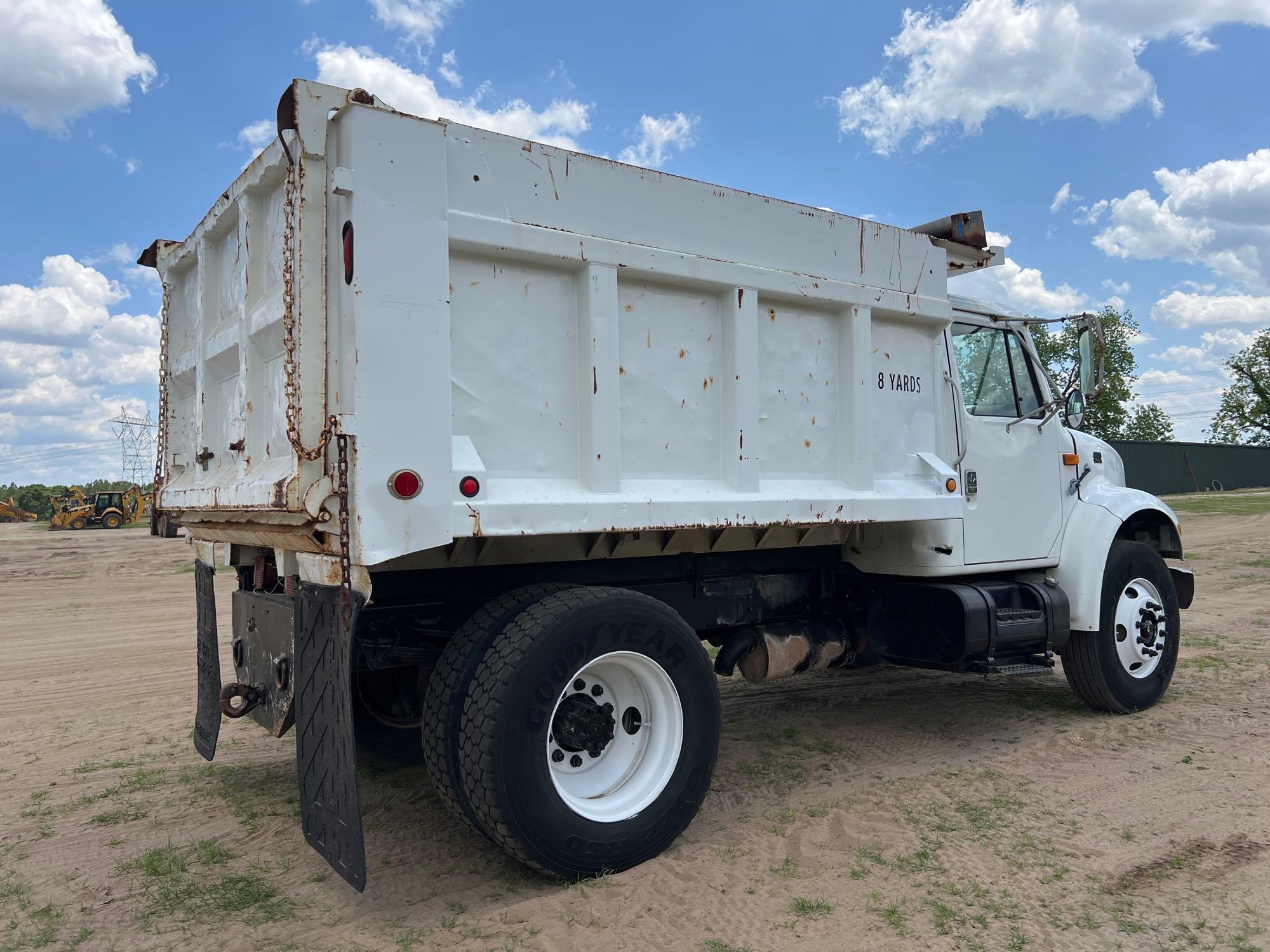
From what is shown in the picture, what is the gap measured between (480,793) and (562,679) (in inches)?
19.8

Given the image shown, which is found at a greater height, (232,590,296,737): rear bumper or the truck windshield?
the truck windshield

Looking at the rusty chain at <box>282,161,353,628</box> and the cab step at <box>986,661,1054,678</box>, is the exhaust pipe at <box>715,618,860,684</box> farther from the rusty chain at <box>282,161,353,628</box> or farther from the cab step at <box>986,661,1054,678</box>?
the rusty chain at <box>282,161,353,628</box>

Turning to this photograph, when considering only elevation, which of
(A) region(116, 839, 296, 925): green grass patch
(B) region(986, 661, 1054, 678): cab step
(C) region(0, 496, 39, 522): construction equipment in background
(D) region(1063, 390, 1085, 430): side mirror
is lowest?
(A) region(116, 839, 296, 925): green grass patch

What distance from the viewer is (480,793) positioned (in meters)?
3.33

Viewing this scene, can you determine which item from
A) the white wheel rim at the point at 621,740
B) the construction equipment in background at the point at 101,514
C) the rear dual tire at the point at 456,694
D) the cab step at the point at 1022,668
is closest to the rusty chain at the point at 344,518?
the rear dual tire at the point at 456,694

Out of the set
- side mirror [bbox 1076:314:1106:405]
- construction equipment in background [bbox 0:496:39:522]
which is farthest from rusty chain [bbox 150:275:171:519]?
construction equipment in background [bbox 0:496:39:522]

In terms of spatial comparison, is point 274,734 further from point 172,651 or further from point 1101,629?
point 172,651

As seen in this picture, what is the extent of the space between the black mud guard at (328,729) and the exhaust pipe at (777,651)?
223cm

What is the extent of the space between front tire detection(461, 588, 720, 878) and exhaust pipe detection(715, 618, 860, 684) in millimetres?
1035

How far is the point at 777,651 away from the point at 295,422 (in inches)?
111

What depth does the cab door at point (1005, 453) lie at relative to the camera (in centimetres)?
536

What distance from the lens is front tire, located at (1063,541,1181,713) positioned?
18.8ft

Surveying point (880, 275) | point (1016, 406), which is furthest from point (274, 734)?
point (1016, 406)

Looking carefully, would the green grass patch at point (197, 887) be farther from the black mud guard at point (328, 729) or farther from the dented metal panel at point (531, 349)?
the dented metal panel at point (531, 349)
